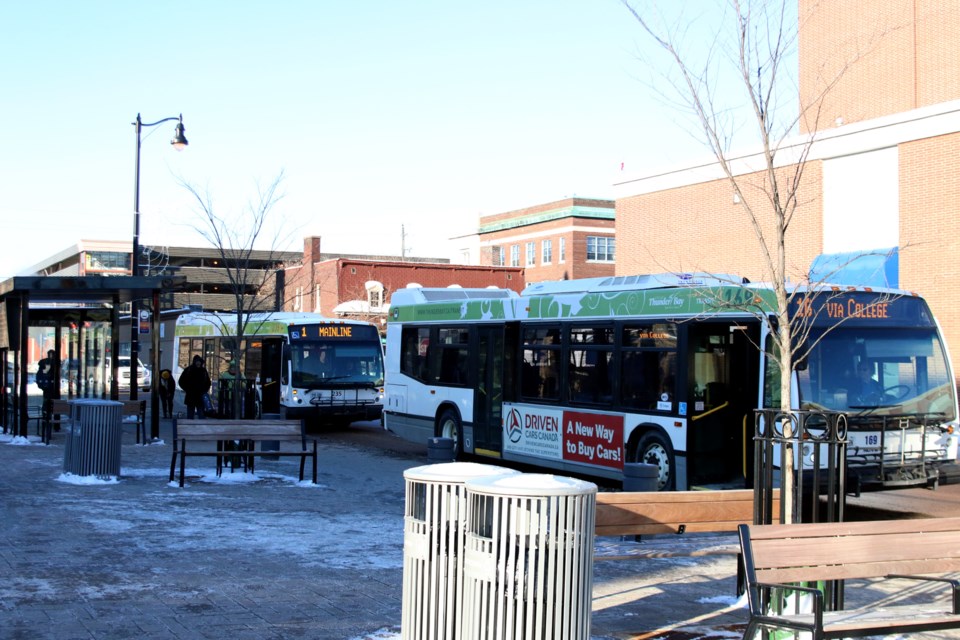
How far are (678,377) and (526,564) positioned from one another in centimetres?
896

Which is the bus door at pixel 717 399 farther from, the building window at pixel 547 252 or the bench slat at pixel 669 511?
the building window at pixel 547 252

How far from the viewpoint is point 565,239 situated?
73375 mm

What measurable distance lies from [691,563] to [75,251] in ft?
309

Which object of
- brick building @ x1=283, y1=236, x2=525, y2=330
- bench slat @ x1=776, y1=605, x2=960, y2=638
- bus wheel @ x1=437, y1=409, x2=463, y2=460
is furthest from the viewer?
brick building @ x1=283, y1=236, x2=525, y2=330

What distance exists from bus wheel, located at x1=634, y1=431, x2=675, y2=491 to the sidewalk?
2.98 metres

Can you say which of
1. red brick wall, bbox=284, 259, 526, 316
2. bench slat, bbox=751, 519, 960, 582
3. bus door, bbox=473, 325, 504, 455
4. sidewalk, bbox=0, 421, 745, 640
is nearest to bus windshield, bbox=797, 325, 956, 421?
sidewalk, bbox=0, 421, 745, 640

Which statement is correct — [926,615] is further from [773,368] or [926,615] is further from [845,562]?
[773,368]

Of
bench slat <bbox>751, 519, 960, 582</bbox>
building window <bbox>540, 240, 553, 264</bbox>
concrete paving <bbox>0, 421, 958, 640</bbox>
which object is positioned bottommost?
concrete paving <bbox>0, 421, 958, 640</bbox>

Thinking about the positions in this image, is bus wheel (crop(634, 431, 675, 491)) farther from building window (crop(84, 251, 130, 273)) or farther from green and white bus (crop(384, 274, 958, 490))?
building window (crop(84, 251, 130, 273))

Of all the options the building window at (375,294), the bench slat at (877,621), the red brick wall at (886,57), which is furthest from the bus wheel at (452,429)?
the building window at (375,294)

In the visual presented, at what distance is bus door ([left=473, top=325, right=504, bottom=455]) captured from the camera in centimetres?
1802

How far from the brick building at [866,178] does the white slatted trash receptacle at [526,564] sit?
71.6ft

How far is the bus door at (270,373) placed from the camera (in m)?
28.3

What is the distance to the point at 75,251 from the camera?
313 ft
